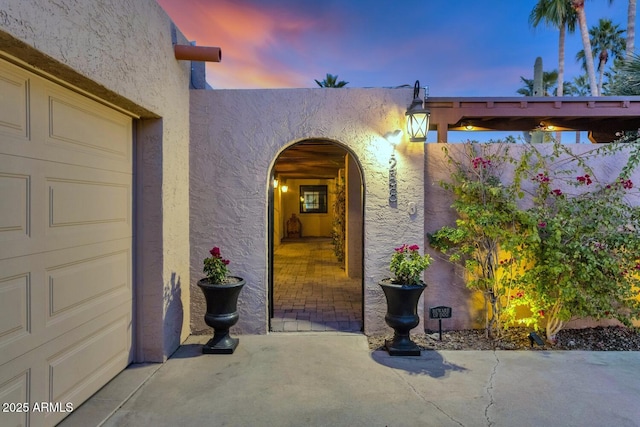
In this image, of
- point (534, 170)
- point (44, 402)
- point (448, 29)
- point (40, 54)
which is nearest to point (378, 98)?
point (534, 170)

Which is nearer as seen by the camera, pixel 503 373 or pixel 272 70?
pixel 503 373

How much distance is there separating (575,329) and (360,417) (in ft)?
11.2

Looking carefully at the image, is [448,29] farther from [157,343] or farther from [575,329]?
[157,343]

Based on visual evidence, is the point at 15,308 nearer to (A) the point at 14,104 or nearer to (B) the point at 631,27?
(A) the point at 14,104

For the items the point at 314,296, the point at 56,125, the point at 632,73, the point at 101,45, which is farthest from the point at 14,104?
the point at 632,73

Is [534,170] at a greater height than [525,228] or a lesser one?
greater

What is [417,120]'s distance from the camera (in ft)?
12.7

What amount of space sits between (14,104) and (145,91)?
112 cm

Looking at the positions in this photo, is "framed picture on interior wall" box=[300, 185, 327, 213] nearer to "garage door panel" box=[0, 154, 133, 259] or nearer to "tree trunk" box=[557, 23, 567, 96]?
"garage door panel" box=[0, 154, 133, 259]

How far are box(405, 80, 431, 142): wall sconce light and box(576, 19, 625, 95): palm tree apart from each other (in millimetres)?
21172

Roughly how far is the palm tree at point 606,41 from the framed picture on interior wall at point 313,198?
57.1ft

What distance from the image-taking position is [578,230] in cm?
359

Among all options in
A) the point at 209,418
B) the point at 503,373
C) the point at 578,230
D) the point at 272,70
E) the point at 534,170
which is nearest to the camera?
the point at 209,418

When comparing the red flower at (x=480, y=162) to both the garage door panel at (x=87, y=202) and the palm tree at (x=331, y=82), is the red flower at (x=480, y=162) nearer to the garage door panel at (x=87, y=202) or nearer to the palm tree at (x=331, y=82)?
the garage door panel at (x=87, y=202)
